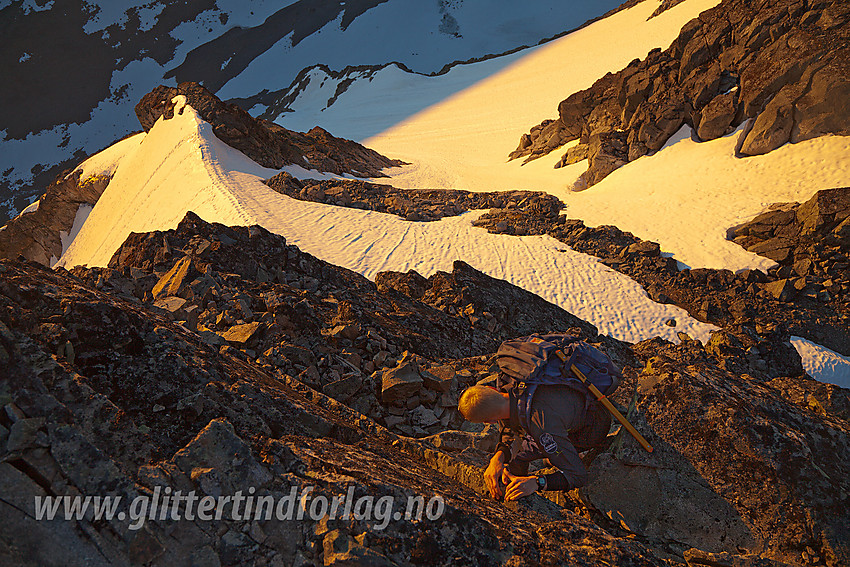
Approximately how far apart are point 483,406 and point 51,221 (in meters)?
28.6

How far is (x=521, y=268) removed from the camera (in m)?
12.3

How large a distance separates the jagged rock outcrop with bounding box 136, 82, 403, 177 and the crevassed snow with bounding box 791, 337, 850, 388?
20124 mm

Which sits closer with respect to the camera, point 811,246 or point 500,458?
point 500,458

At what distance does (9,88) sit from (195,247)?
2328 inches

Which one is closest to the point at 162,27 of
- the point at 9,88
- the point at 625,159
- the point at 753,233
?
the point at 9,88

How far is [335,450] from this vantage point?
7.35 ft

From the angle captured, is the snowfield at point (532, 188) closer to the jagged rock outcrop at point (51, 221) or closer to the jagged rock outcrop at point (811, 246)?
the jagged rock outcrop at point (811, 246)

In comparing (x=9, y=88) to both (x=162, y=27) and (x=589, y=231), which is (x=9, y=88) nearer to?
(x=162, y=27)

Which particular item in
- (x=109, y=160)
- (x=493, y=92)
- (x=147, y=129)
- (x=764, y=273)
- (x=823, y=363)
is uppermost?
(x=147, y=129)

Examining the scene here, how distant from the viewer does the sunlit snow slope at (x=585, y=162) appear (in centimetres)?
1434

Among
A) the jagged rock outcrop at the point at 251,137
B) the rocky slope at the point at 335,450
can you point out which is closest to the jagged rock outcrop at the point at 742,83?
the jagged rock outcrop at the point at 251,137

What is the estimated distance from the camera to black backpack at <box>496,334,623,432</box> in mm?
2418

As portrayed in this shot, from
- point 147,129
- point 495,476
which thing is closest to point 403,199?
point 495,476

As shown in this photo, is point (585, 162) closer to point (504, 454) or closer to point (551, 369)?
point (551, 369)
